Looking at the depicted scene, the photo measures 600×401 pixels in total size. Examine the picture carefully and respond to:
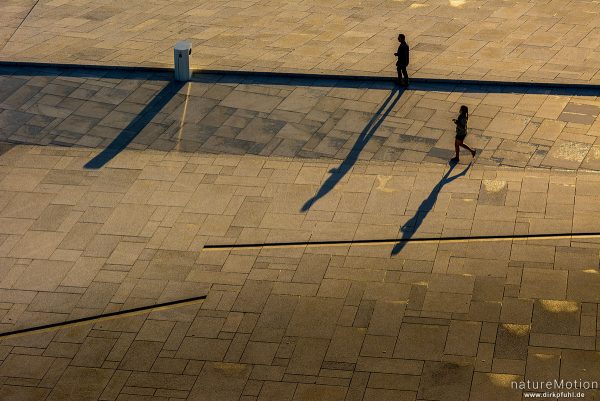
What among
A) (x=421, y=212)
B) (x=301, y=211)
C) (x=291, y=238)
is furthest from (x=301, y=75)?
(x=291, y=238)

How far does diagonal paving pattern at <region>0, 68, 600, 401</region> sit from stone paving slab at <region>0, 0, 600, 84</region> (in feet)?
3.56

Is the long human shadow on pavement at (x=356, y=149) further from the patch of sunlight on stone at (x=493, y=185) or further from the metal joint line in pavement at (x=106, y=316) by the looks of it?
the metal joint line in pavement at (x=106, y=316)

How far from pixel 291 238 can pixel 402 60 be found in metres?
6.44

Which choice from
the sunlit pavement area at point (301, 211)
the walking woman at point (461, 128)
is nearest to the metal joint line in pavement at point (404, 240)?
the sunlit pavement area at point (301, 211)

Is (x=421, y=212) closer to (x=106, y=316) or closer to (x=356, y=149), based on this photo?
(x=356, y=149)

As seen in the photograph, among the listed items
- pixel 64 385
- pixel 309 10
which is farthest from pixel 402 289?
pixel 309 10

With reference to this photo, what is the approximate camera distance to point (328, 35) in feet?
84.8

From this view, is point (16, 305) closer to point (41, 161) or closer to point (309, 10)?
point (41, 161)

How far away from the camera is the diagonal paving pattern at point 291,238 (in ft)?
47.4

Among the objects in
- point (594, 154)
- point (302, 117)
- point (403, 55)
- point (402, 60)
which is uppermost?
point (403, 55)

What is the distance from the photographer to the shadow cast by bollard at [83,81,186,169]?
2050 cm

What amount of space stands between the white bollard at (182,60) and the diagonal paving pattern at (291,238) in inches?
11.5

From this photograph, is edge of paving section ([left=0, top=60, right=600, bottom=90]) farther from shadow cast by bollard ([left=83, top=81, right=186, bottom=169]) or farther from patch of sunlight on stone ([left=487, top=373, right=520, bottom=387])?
patch of sunlight on stone ([left=487, top=373, right=520, bottom=387])

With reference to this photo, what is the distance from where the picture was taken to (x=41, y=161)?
67.5ft
